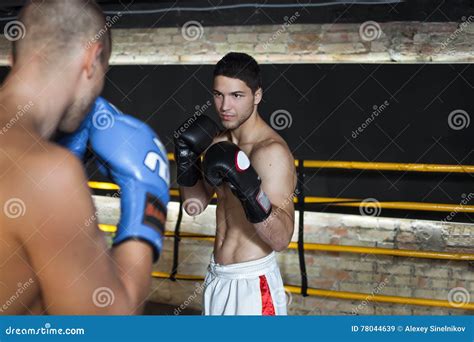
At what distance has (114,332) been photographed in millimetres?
2098

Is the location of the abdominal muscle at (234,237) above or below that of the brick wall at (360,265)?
below

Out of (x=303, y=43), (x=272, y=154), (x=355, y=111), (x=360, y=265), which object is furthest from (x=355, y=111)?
(x=272, y=154)

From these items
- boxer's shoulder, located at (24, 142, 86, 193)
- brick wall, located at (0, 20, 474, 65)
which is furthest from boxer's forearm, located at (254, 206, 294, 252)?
brick wall, located at (0, 20, 474, 65)

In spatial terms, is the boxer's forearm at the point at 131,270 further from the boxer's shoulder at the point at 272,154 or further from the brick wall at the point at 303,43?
the brick wall at the point at 303,43

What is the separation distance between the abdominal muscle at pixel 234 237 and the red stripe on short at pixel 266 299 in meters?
0.09

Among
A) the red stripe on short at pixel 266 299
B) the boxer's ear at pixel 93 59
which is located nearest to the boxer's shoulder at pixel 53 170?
the boxer's ear at pixel 93 59

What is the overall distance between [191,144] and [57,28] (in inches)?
23.0

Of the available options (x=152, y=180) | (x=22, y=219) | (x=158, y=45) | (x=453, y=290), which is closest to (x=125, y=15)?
(x=158, y=45)

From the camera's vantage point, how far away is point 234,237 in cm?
198

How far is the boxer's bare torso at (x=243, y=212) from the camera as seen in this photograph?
1.91m

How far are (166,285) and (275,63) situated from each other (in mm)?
1349

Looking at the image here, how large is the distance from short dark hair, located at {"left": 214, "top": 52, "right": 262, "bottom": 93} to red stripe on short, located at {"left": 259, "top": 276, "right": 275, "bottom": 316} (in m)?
0.66

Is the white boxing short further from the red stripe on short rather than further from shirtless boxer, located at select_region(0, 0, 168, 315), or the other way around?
shirtless boxer, located at select_region(0, 0, 168, 315)

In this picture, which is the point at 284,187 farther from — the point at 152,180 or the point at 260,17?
the point at 260,17
